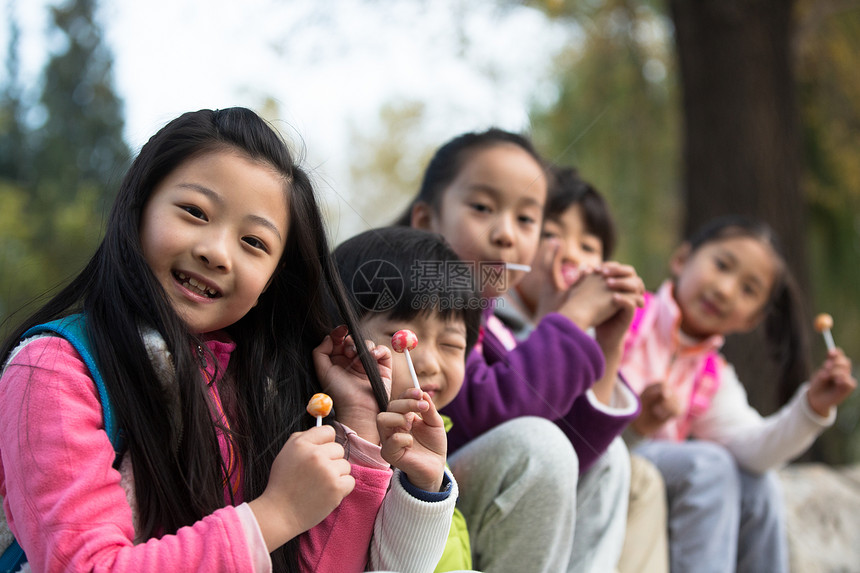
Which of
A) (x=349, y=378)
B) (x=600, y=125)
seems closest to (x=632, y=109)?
(x=600, y=125)

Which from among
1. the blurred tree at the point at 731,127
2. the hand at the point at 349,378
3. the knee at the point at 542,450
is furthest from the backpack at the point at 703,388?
the hand at the point at 349,378

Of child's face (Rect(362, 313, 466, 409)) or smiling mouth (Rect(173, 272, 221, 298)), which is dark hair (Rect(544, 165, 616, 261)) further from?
smiling mouth (Rect(173, 272, 221, 298))

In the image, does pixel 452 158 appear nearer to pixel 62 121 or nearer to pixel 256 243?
pixel 256 243

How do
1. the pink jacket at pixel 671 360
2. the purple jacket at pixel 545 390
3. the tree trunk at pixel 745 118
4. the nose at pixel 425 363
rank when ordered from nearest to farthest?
the nose at pixel 425 363, the purple jacket at pixel 545 390, the pink jacket at pixel 671 360, the tree trunk at pixel 745 118

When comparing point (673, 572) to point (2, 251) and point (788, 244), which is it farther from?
point (2, 251)

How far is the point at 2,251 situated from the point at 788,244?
10.6 ft

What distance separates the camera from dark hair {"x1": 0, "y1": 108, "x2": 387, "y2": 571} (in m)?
0.69

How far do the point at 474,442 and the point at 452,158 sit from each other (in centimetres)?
52

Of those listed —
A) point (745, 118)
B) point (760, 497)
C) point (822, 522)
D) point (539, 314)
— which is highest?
point (745, 118)

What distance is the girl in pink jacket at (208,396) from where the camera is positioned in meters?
0.62

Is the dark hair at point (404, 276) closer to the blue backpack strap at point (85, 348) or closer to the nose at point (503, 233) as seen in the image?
the nose at point (503, 233)

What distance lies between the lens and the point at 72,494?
1.99 ft

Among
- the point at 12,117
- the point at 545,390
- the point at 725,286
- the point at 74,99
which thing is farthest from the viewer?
the point at 74,99

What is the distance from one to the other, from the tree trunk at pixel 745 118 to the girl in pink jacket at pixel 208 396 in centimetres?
224
